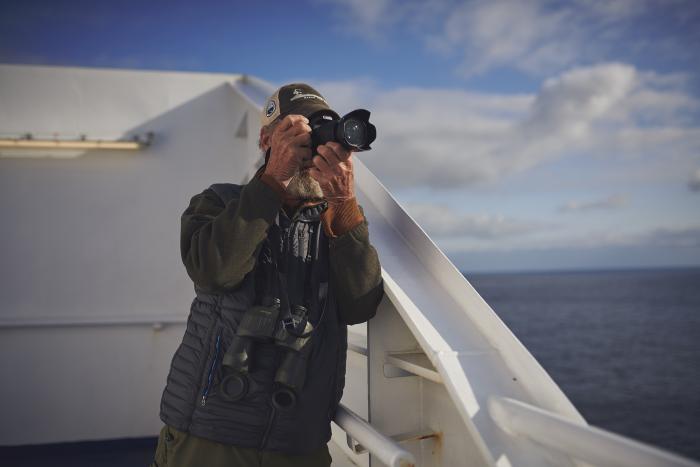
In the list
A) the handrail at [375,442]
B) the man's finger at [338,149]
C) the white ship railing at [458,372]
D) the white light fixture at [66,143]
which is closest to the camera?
the white ship railing at [458,372]

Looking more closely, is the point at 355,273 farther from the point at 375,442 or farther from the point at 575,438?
the point at 575,438

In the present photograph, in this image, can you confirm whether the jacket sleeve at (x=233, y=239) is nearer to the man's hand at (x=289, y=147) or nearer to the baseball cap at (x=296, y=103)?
the man's hand at (x=289, y=147)

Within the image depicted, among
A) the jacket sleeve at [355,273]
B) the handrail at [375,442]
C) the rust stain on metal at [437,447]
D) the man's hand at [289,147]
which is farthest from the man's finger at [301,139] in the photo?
the rust stain on metal at [437,447]

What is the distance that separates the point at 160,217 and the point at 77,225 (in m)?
0.51

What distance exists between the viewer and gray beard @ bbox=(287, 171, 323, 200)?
4.07 feet

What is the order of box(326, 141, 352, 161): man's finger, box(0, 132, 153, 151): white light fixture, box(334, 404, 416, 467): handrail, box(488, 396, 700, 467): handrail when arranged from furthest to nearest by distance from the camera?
box(0, 132, 153, 151): white light fixture < box(326, 141, 352, 161): man's finger < box(334, 404, 416, 467): handrail < box(488, 396, 700, 467): handrail

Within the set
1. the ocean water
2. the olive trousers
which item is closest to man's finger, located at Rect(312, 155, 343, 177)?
the olive trousers

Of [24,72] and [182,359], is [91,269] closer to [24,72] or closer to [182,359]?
[24,72]

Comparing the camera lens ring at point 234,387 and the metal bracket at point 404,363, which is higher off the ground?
the metal bracket at point 404,363

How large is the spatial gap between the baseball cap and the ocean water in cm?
1327

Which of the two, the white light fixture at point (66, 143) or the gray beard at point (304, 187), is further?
the white light fixture at point (66, 143)

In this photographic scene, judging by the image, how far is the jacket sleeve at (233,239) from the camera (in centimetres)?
110

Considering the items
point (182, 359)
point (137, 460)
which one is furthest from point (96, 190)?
point (182, 359)

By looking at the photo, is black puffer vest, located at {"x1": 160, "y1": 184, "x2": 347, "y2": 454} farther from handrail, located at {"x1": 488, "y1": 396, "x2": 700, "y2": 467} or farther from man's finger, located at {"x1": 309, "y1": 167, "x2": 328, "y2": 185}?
handrail, located at {"x1": 488, "y1": 396, "x2": 700, "y2": 467}
